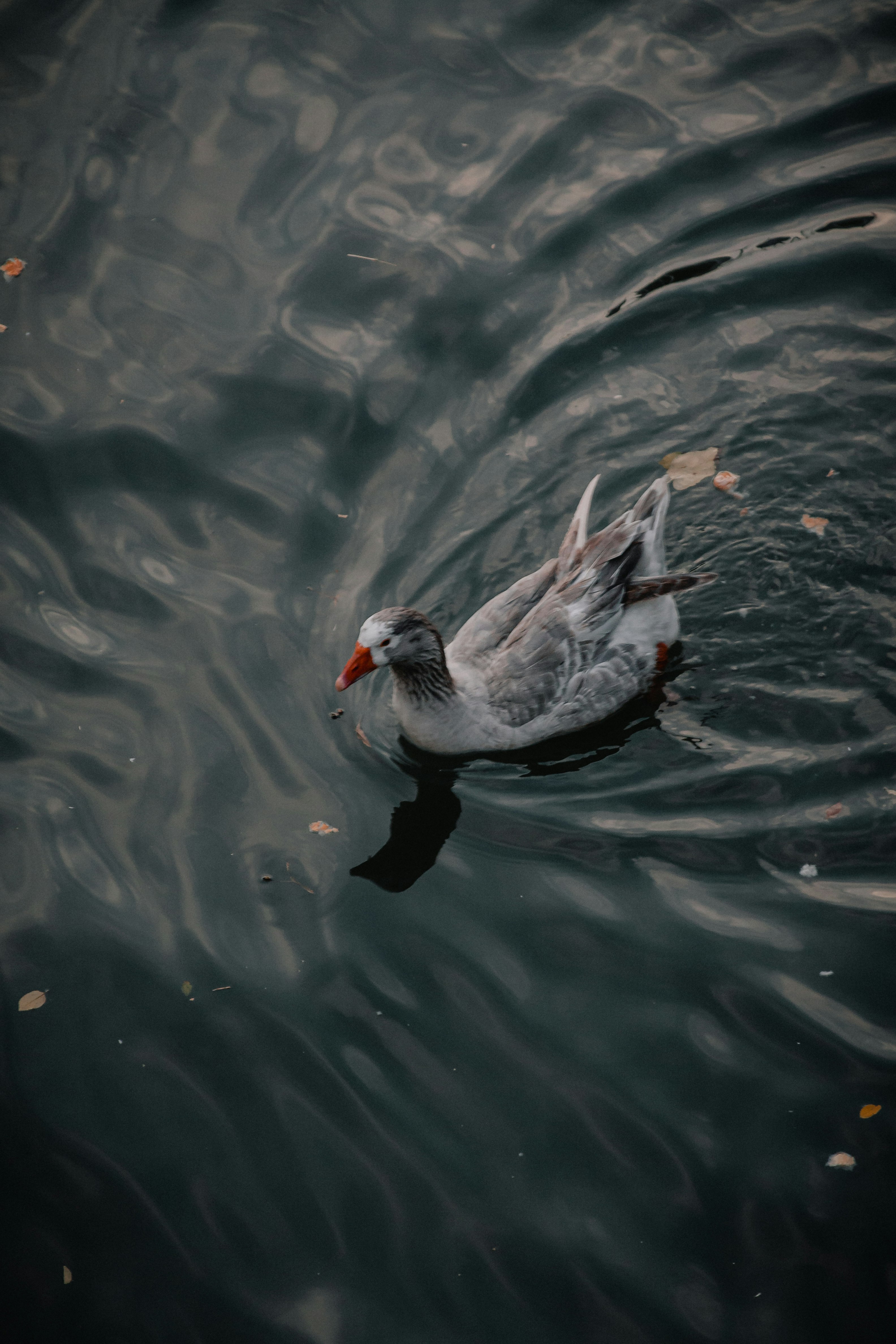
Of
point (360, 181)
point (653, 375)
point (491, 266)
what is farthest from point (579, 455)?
point (360, 181)

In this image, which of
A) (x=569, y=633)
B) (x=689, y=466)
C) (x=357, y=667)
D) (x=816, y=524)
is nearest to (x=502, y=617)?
(x=569, y=633)

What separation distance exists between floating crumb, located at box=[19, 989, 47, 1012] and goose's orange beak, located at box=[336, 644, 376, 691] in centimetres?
256

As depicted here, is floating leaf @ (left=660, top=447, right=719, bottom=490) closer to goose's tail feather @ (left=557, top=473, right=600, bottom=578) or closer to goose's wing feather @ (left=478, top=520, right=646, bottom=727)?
goose's tail feather @ (left=557, top=473, right=600, bottom=578)

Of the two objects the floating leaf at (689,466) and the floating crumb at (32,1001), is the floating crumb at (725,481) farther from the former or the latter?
the floating crumb at (32,1001)

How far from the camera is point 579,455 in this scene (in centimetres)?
900

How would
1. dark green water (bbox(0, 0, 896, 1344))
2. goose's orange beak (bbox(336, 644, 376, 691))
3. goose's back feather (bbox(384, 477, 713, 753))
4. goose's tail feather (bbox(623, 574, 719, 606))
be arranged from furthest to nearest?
goose's tail feather (bbox(623, 574, 719, 606)) → goose's back feather (bbox(384, 477, 713, 753)) → goose's orange beak (bbox(336, 644, 376, 691)) → dark green water (bbox(0, 0, 896, 1344))

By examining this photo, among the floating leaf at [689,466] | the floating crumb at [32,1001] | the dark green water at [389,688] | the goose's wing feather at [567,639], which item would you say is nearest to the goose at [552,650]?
the goose's wing feather at [567,639]

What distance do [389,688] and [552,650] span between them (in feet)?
4.79

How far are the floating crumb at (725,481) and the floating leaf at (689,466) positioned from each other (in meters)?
0.07

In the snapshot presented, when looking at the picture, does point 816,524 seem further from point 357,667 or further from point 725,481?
point 357,667

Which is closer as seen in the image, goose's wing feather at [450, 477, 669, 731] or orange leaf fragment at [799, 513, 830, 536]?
goose's wing feather at [450, 477, 669, 731]

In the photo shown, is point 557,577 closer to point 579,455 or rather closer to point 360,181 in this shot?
point 579,455

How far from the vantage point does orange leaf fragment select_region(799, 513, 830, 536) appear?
820 centimetres

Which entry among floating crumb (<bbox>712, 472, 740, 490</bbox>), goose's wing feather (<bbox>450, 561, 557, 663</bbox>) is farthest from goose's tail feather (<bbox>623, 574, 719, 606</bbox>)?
floating crumb (<bbox>712, 472, 740, 490</bbox>)
